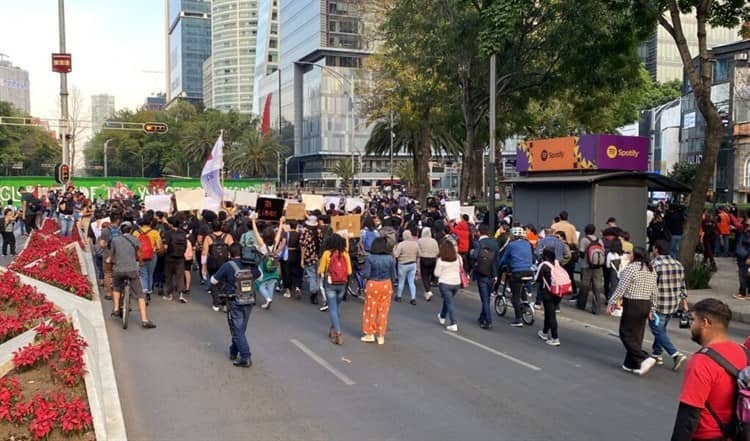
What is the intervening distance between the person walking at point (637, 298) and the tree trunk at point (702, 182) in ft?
27.1

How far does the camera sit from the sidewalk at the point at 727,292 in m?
13.6

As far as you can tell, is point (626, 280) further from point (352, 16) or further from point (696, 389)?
point (352, 16)

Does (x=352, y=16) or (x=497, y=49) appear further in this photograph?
(x=352, y=16)

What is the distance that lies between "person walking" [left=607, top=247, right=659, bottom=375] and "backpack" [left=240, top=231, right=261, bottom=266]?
7381 mm

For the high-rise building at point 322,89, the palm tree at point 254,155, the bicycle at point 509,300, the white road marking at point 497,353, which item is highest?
the high-rise building at point 322,89

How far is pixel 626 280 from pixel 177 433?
5700 mm

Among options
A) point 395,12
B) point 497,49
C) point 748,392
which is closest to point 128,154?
point 395,12

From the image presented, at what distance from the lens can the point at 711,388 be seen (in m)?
3.93

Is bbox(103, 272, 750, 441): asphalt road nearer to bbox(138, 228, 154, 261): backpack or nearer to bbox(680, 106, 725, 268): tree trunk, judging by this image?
bbox(138, 228, 154, 261): backpack

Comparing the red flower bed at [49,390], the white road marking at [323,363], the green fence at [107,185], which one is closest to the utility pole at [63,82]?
the green fence at [107,185]

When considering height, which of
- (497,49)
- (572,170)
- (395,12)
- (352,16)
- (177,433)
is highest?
(352,16)

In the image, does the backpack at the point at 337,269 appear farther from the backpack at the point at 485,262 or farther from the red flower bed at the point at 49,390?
the red flower bed at the point at 49,390

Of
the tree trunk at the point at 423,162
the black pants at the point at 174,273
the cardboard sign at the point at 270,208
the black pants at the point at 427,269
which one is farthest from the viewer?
the tree trunk at the point at 423,162

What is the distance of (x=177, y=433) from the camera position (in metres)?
7.00
